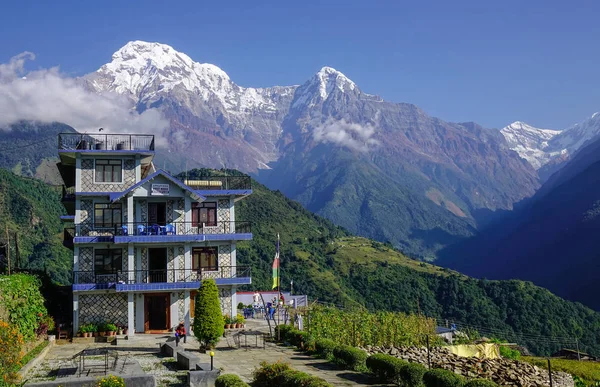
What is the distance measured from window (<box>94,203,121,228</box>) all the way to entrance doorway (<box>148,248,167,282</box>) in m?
Result: 2.60

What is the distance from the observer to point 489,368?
24938 mm

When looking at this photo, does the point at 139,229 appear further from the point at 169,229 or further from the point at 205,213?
the point at 205,213

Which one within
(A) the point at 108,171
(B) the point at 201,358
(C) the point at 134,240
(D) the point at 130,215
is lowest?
(B) the point at 201,358

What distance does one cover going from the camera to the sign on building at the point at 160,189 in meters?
36.9

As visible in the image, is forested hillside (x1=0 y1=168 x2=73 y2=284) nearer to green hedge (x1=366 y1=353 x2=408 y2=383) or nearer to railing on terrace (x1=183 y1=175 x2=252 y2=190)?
railing on terrace (x1=183 y1=175 x2=252 y2=190)

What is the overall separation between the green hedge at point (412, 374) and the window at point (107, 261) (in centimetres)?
2056

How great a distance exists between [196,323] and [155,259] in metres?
10.0

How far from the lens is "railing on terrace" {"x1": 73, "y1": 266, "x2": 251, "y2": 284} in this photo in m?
36.3

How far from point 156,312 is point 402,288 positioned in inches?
2983

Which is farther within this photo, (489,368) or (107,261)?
(107,261)

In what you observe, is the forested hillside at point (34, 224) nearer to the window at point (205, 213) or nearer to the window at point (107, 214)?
the window at point (107, 214)

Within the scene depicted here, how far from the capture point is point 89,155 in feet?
121

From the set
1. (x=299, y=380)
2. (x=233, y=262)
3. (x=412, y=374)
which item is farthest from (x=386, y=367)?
(x=233, y=262)

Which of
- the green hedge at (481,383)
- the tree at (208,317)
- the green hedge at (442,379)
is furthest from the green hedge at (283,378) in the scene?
the tree at (208,317)
